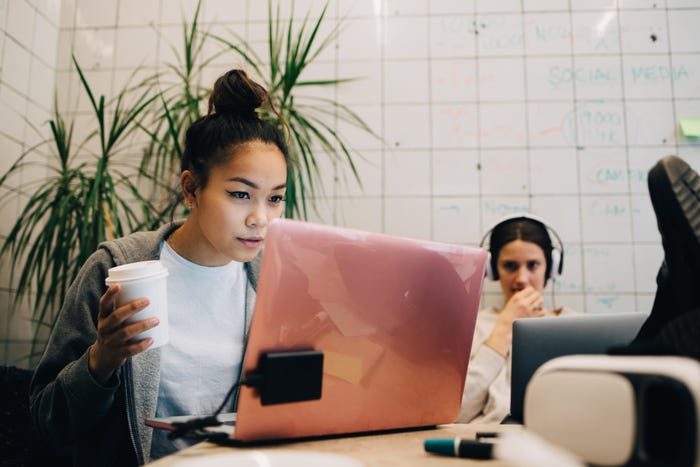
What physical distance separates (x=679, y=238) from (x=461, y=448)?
1.11ft

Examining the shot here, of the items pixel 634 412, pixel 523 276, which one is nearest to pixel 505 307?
pixel 523 276

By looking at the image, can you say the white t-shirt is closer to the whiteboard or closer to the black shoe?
the black shoe

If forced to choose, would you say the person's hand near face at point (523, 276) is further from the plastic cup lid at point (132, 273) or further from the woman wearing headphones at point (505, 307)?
the plastic cup lid at point (132, 273)

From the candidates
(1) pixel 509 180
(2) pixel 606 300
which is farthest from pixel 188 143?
(2) pixel 606 300

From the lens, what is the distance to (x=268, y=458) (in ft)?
1.98

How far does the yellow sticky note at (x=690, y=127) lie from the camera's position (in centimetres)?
226

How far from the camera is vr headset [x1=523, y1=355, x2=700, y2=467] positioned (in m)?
0.44

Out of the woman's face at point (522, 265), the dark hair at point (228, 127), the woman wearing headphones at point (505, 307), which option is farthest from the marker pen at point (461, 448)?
→ the woman's face at point (522, 265)

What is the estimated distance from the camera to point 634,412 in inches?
17.5

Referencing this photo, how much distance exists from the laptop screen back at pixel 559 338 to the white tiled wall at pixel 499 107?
133cm

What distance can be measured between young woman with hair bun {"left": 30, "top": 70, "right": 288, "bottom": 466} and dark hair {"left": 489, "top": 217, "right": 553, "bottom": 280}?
3.24 feet

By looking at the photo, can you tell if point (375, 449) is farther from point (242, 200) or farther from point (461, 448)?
point (242, 200)

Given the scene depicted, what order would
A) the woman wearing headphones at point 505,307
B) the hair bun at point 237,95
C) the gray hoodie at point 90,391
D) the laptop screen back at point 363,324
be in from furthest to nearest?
the woman wearing headphones at point 505,307 → the hair bun at point 237,95 → the gray hoodie at point 90,391 → the laptop screen back at point 363,324

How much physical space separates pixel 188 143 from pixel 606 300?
1762mm
